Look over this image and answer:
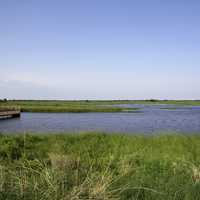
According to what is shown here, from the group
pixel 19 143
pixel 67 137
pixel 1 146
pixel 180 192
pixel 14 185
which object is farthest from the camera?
pixel 67 137

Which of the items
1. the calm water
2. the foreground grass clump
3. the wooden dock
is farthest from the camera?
the wooden dock

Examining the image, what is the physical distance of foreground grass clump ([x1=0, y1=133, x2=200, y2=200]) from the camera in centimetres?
351

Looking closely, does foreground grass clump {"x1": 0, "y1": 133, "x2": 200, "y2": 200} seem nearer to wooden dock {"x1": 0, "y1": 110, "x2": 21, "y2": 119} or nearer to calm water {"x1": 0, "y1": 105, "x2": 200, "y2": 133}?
calm water {"x1": 0, "y1": 105, "x2": 200, "y2": 133}

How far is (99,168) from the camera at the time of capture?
7008mm

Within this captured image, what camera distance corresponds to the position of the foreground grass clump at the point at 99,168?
3510mm

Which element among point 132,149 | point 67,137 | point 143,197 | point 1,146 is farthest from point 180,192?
point 67,137

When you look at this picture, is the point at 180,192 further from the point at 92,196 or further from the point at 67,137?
the point at 67,137

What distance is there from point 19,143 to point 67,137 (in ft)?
8.90

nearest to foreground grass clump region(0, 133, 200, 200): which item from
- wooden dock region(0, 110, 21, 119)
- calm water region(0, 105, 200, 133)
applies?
calm water region(0, 105, 200, 133)

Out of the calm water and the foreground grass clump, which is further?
the calm water

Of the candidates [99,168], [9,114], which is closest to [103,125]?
[9,114]

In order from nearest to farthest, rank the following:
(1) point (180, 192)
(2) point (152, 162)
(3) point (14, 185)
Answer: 1. (3) point (14, 185)
2. (1) point (180, 192)
3. (2) point (152, 162)

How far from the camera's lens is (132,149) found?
32.8ft

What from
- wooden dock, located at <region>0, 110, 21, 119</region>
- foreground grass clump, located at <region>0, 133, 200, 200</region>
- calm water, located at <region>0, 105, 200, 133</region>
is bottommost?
calm water, located at <region>0, 105, 200, 133</region>
